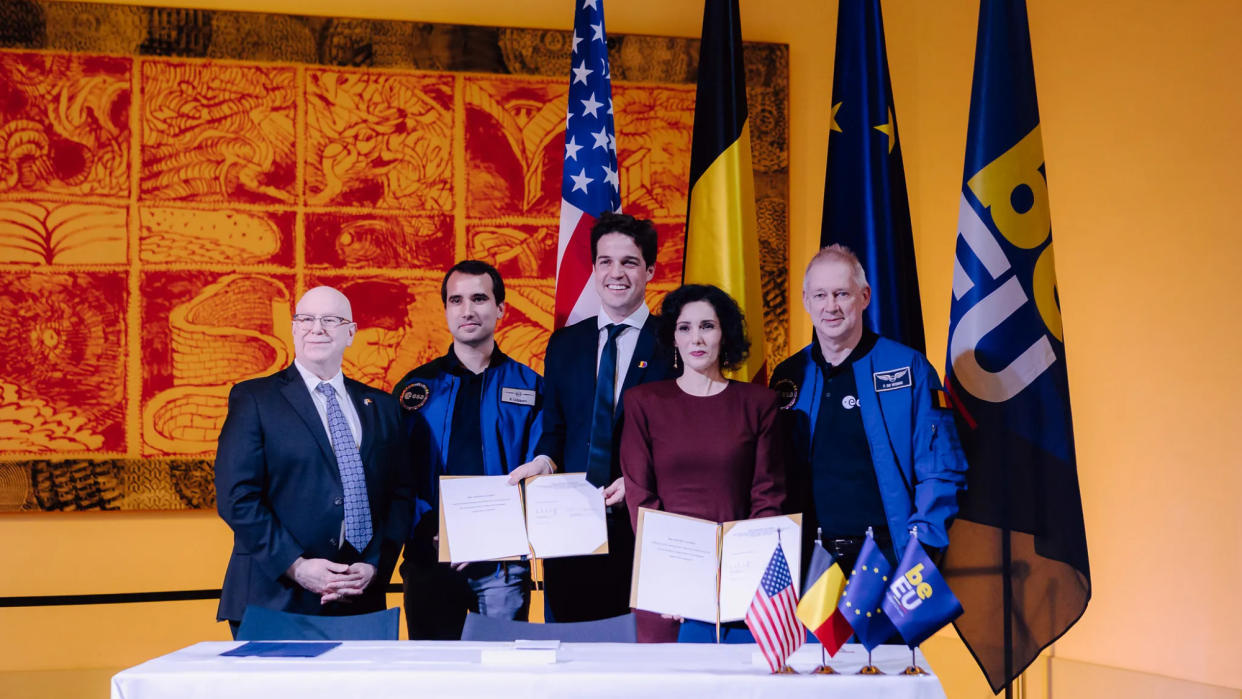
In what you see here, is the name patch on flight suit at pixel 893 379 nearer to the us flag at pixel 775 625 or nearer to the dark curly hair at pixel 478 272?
the us flag at pixel 775 625

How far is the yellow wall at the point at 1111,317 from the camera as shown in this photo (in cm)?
394

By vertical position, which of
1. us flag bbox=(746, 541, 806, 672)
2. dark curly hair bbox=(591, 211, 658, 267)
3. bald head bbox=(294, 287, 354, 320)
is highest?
dark curly hair bbox=(591, 211, 658, 267)

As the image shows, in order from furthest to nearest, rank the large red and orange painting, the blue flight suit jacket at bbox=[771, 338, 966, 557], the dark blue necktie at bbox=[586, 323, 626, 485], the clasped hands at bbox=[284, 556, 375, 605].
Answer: the large red and orange painting → the dark blue necktie at bbox=[586, 323, 626, 485] → the clasped hands at bbox=[284, 556, 375, 605] → the blue flight suit jacket at bbox=[771, 338, 966, 557]

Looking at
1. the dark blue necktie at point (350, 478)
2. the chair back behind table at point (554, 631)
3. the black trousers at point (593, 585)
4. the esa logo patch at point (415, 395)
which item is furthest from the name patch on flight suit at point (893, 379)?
the dark blue necktie at point (350, 478)

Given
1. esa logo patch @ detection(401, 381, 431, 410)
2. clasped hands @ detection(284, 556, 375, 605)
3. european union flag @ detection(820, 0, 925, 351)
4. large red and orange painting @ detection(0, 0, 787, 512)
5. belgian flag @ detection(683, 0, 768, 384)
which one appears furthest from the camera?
large red and orange painting @ detection(0, 0, 787, 512)

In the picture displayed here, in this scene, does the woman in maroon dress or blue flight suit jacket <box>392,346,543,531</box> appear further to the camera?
blue flight suit jacket <box>392,346,543,531</box>

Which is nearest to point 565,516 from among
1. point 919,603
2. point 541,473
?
point 541,473

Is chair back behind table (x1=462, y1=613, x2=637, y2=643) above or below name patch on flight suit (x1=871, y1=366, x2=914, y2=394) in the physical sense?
below

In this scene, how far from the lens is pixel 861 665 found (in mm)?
2307

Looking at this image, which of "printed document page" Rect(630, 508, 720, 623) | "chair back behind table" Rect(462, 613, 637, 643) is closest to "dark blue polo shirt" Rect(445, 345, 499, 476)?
"chair back behind table" Rect(462, 613, 637, 643)

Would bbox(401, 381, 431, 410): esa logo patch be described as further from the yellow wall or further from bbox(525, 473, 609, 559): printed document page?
the yellow wall

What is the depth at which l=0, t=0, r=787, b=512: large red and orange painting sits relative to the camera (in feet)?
14.8

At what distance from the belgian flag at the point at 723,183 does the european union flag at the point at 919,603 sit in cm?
159

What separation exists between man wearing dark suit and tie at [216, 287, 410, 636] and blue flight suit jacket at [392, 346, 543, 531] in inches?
4.6
